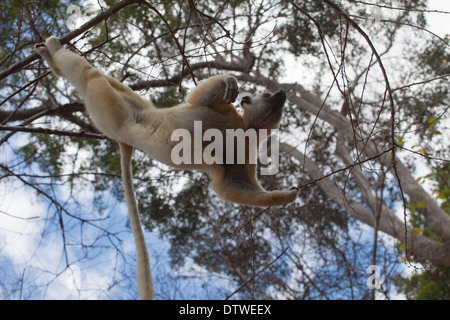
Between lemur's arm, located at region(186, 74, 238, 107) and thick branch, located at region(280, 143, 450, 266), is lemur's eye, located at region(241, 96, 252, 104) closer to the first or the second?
lemur's arm, located at region(186, 74, 238, 107)

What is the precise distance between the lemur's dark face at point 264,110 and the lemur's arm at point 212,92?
0.31m

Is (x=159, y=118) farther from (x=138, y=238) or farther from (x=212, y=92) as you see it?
(x=138, y=238)

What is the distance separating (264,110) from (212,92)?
1.61 ft

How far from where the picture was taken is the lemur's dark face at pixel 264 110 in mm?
3395

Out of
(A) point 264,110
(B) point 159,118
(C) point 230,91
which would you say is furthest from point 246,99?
(B) point 159,118

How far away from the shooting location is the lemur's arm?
3.10 meters

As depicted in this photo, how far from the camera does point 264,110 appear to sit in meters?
3.39

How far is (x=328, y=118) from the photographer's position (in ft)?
30.1

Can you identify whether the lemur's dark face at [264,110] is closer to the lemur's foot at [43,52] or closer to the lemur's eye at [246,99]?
the lemur's eye at [246,99]

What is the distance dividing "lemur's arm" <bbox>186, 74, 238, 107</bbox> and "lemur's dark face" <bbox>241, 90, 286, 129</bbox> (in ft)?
1.01

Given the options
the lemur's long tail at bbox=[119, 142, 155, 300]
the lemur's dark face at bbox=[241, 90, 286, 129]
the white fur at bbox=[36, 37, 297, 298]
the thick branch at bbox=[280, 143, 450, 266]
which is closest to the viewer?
the lemur's long tail at bbox=[119, 142, 155, 300]

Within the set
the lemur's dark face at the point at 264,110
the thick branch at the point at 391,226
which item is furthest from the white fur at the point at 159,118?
the thick branch at the point at 391,226

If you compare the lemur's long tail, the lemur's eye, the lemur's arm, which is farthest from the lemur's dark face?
the lemur's long tail
